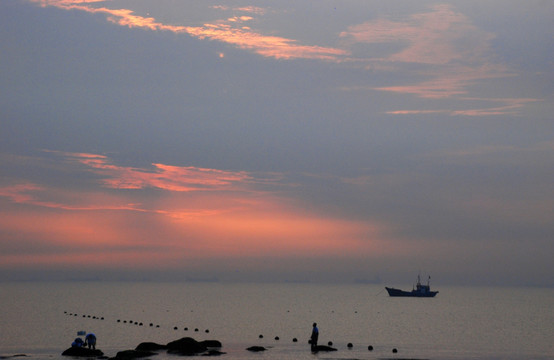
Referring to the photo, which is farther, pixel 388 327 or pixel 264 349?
pixel 388 327

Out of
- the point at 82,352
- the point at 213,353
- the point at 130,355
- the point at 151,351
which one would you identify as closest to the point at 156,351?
the point at 151,351

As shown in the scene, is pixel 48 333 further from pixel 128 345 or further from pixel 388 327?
pixel 388 327

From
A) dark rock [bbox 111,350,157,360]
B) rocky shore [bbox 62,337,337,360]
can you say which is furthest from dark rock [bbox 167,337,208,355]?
dark rock [bbox 111,350,157,360]

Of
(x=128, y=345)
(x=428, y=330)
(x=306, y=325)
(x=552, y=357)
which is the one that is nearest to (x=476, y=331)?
(x=428, y=330)

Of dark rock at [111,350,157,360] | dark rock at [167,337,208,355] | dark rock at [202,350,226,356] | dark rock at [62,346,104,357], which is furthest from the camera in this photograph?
dark rock at [167,337,208,355]

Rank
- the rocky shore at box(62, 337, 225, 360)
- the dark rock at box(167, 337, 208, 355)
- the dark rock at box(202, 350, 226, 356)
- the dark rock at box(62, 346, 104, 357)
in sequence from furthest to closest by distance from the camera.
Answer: the dark rock at box(167, 337, 208, 355), the dark rock at box(202, 350, 226, 356), the dark rock at box(62, 346, 104, 357), the rocky shore at box(62, 337, 225, 360)

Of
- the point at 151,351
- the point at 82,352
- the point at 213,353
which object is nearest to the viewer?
the point at 82,352

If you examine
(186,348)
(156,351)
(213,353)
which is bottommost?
(156,351)

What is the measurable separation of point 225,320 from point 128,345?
56.1 meters

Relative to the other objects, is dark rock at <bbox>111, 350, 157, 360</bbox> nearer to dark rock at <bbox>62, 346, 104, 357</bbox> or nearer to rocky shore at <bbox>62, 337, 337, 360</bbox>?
rocky shore at <bbox>62, 337, 337, 360</bbox>

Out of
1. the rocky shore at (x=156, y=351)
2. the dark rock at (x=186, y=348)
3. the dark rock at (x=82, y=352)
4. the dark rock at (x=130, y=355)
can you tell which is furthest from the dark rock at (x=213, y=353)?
the dark rock at (x=82, y=352)

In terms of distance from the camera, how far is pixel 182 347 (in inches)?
2955

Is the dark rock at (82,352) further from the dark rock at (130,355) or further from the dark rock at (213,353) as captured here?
the dark rock at (213,353)

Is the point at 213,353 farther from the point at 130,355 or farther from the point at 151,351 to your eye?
the point at 130,355
